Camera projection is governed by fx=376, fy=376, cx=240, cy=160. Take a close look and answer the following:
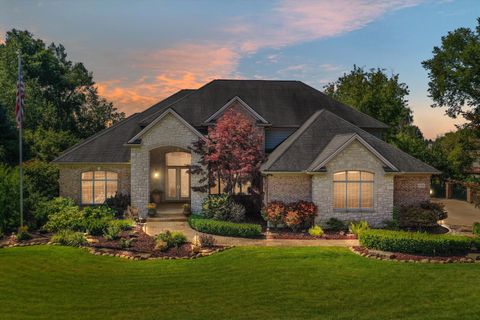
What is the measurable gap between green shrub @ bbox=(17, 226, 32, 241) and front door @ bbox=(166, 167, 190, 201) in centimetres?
1185

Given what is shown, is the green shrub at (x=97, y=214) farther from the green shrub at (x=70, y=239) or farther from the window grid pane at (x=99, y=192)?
the green shrub at (x=70, y=239)

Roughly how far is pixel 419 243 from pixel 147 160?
1738 cm

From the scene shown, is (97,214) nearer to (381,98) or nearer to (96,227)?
(96,227)

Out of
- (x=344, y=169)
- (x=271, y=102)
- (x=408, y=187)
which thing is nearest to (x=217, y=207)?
(x=344, y=169)

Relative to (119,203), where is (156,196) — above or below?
above

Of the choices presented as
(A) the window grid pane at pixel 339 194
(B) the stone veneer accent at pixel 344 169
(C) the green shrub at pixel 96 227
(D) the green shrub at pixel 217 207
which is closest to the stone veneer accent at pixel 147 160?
(D) the green shrub at pixel 217 207

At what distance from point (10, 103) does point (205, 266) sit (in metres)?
42.4

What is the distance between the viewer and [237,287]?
13.2m

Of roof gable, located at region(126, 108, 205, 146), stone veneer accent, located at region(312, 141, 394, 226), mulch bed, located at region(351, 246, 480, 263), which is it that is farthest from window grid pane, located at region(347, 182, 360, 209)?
roof gable, located at region(126, 108, 205, 146)

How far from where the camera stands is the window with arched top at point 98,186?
2741 centimetres

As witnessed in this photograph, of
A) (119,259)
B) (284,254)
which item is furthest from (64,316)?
(284,254)

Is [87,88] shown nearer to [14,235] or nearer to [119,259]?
[14,235]

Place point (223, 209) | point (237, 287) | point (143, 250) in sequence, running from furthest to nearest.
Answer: point (223, 209) → point (143, 250) → point (237, 287)

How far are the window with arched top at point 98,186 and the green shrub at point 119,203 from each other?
3.10 ft
